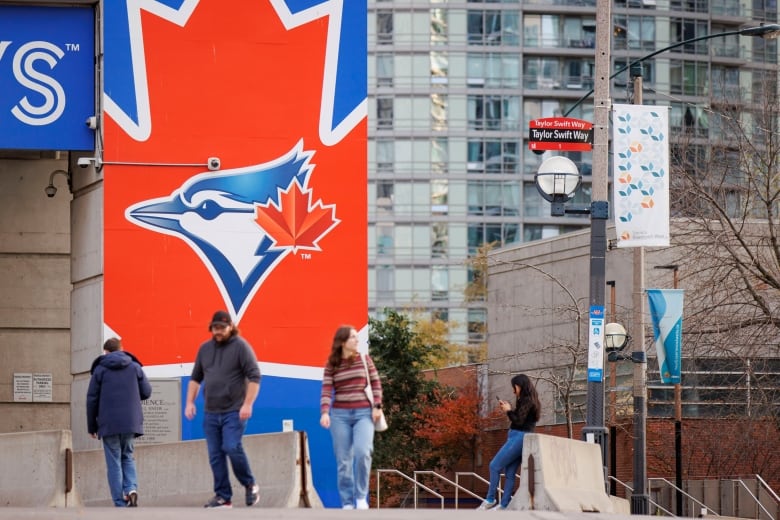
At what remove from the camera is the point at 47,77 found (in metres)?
24.1

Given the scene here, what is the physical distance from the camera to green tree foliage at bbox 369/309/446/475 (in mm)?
59750

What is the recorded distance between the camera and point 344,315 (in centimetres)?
2431

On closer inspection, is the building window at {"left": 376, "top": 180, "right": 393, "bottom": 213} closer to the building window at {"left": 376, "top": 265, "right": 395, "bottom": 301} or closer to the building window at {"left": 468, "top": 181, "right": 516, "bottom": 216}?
the building window at {"left": 376, "top": 265, "right": 395, "bottom": 301}

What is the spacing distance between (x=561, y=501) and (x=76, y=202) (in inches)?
393

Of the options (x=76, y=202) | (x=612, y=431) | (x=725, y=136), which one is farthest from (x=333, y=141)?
(x=612, y=431)

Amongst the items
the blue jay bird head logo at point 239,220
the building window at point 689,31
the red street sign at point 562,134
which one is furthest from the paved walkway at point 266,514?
the building window at point 689,31

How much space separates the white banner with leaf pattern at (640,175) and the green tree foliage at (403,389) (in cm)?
3675

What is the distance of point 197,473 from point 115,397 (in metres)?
2.17

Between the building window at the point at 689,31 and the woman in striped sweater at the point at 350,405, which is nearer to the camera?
the woman in striped sweater at the point at 350,405

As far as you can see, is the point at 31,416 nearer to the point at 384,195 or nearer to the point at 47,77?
the point at 47,77

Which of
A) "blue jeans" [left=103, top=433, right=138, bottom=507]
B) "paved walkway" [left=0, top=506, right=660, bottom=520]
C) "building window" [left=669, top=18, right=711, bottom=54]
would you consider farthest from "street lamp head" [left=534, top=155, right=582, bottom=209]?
"building window" [left=669, top=18, right=711, bottom=54]

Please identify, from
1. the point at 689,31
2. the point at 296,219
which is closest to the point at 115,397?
the point at 296,219

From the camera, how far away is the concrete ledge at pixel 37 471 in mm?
18719

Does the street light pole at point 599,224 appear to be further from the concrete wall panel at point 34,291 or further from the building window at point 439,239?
the building window at point 439,239
